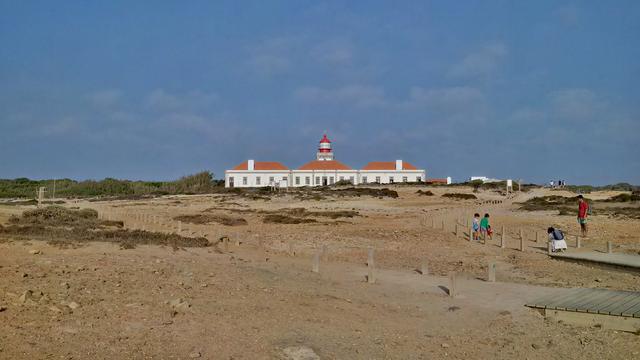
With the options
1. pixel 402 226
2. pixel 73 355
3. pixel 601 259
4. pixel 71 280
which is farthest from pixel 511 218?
pixel 73 355

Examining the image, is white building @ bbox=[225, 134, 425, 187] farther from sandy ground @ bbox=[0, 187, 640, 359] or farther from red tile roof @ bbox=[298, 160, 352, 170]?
sandy ground @ bbox=[0, 187, 640, 359]

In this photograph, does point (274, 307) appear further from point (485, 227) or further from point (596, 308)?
point (485, 227)

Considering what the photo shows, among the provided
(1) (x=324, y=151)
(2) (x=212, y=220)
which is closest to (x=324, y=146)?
(1) (x=324, y=151)

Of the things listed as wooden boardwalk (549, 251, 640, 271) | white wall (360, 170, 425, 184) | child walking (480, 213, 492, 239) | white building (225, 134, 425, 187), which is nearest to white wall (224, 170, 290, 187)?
white building (225, 134, 425, 187)

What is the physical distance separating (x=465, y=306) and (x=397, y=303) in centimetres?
137

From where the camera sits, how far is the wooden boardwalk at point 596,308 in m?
9.73

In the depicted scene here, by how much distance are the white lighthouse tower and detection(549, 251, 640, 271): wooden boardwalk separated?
244 ft

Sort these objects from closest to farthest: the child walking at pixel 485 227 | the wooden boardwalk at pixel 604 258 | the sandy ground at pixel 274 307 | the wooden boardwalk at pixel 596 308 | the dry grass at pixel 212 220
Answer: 1. the sandy ground at pixel 274 307
2. the wooden boardwalk at pixel 596 308
3. the wooden boardwalk at pixel 604 258
4. the child walking at pixel 485 227
5. the dry grass at pixel 212 220

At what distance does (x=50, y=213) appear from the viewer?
1077 inches

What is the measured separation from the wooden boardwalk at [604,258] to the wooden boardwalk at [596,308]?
5213mm

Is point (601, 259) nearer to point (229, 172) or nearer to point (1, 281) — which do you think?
point (1, 281)

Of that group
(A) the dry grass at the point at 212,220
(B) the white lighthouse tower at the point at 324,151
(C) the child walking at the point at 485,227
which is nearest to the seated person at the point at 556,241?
(C) the child walking at the point at 485,227

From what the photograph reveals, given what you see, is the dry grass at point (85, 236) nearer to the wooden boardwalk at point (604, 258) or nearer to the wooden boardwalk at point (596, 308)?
the wooden boardwalk at point (596, 308)

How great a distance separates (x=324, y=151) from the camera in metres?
94.8
